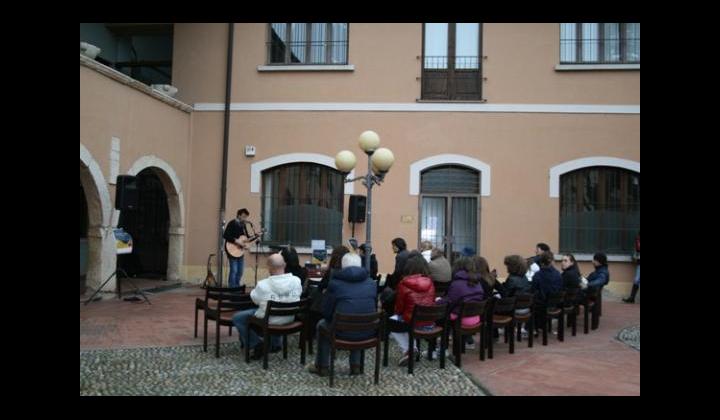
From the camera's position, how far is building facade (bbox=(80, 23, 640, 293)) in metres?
11.7

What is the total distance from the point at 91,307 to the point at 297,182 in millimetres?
4795

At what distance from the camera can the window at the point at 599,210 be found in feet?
38.3

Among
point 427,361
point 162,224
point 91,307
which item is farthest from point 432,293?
point 162,224

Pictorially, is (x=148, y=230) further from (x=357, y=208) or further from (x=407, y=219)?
(x=407, y=219)

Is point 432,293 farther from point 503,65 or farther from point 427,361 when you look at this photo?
point 503,65

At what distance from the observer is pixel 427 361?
20.5ft

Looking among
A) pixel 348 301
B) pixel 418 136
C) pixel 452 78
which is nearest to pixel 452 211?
pixel 418 136

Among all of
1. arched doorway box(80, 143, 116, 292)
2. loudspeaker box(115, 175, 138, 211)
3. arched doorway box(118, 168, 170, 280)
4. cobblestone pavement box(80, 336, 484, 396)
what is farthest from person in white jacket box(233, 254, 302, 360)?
arched doorway box(118, 168, 170, 280)

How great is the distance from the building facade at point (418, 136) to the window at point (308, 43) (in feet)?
0.10

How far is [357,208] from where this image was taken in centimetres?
A: 1159

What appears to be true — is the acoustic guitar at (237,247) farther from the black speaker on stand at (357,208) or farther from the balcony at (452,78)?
the balcony at (452,78)

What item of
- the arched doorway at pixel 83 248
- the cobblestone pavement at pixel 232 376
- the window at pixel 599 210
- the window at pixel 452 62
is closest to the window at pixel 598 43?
the window at pixel 452 62

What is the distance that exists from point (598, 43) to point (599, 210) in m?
3.36
